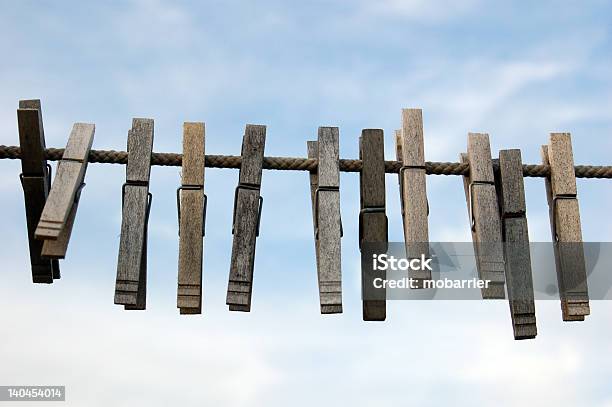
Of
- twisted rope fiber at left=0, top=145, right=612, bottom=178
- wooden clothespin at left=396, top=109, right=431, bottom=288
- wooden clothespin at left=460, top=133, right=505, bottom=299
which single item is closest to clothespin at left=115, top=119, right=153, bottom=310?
twisted rope fiber at left=0, top=145, right=612, bottom=178

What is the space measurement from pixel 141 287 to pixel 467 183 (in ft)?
7.03

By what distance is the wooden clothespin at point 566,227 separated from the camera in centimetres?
575

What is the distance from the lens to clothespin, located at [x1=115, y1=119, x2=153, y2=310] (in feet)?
17.3

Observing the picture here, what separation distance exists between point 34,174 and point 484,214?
108 inches

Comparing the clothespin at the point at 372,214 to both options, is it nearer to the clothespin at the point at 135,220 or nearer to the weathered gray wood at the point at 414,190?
the weathered gray wood at the point at 414,190

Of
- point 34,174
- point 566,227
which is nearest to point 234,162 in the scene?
point 34,174

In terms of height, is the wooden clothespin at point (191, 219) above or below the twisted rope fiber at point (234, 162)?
below

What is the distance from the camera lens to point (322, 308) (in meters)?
5.39

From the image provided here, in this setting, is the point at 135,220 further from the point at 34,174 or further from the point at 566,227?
the point at 566,227

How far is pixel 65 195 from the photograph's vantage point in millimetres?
5277

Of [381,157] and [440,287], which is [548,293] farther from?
[381,157]

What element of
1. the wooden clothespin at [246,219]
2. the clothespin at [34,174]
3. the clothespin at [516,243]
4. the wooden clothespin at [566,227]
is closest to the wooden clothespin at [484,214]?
the clothespin at [516,243]

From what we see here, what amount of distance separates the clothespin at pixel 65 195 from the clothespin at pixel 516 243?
2.58m

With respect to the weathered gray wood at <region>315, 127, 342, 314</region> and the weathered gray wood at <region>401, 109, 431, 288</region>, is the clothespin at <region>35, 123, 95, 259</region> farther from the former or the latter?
the weathered gray wood at <region>401, 109, 431, 288</region>
